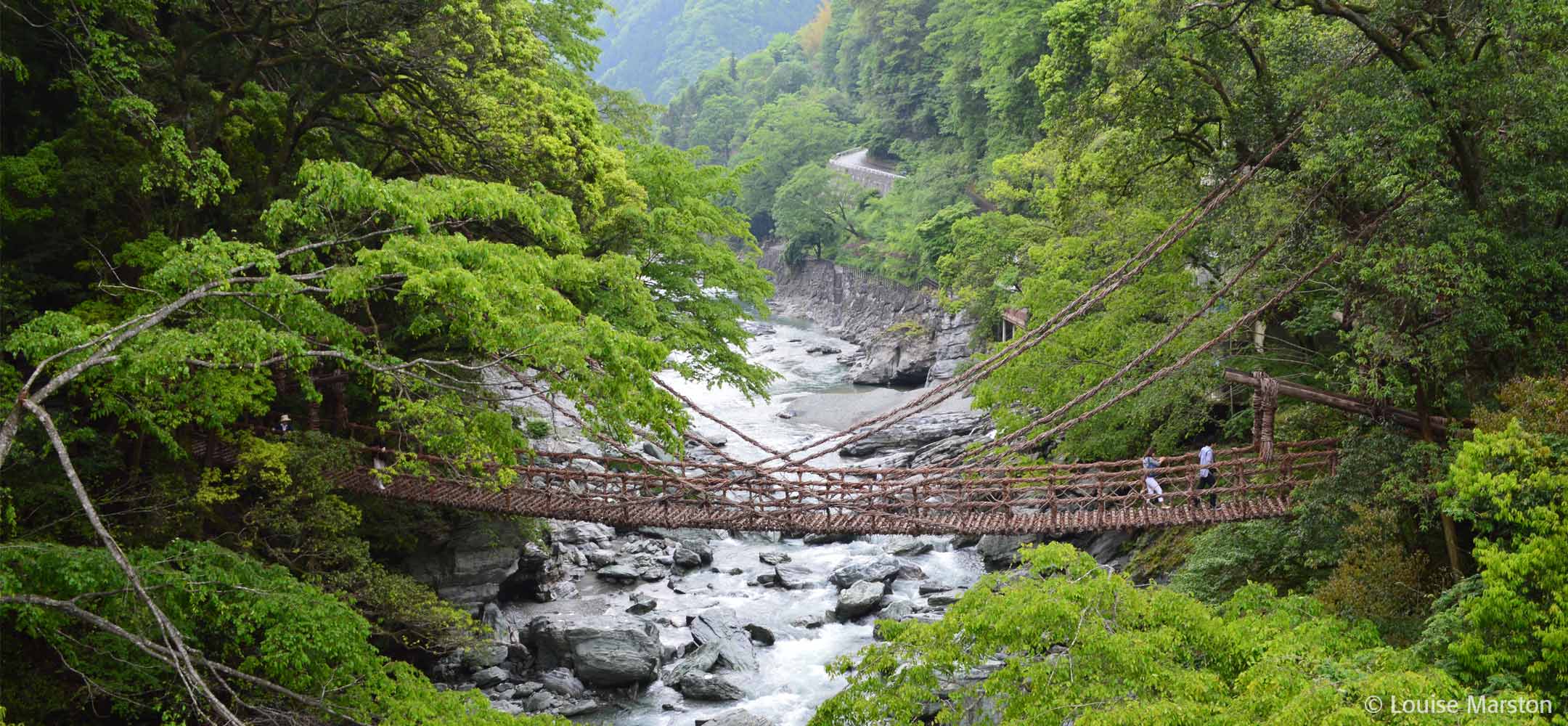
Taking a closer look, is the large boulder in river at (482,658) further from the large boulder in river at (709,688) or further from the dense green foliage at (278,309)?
the large boulder in river at (709,688)

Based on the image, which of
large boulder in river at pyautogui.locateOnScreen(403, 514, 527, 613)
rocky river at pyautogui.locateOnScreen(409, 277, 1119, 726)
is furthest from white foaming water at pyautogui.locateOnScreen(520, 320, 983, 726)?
large boulder in river at pyautogui.locateOnScreen(403, 514, 527, 613)

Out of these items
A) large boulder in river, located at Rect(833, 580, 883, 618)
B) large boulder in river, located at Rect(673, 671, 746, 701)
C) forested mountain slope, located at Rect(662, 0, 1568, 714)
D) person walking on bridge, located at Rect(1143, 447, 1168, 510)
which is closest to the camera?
forested mountain slope, located at Rect(662, 0, 1568, 714)

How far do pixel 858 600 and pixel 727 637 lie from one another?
6.35ft

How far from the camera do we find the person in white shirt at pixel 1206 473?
9.61 meters

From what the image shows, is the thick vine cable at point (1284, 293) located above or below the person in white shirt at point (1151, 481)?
above

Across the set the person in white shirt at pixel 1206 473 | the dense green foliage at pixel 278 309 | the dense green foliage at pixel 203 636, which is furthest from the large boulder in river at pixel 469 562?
the person in white shirt at pixel 1206 473

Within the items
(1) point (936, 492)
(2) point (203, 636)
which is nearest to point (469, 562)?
(2) point (203, 636)

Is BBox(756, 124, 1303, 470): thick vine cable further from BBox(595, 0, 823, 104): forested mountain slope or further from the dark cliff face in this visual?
BBox(595, 0, 823, 104): forested mountain slope

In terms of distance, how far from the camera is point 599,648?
35.4 ft

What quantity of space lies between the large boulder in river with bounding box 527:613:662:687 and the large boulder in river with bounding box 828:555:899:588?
315 centimetres

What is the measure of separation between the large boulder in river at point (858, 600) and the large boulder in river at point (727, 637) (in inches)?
54.8

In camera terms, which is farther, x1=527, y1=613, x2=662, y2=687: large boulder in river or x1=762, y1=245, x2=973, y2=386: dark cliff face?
x1=762, y1=245, x2=973, y2=386: dark cliff face

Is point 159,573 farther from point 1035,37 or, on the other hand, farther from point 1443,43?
point 1035,37

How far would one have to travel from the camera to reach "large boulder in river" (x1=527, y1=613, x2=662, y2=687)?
418 inches
